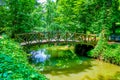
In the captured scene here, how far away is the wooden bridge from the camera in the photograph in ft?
68.5

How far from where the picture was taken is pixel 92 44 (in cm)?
2369

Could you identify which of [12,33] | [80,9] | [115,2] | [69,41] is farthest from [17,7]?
[115,2]

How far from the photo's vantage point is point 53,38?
2305cm

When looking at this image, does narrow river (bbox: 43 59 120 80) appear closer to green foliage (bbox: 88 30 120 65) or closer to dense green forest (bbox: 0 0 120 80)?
green foliage (bbox: 88 30 120 65)

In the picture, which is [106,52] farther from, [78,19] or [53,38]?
[78,19]

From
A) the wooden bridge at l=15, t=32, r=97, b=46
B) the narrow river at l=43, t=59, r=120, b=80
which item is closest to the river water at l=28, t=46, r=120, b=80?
the narrow river at l=43, t=59, r=120, b=80

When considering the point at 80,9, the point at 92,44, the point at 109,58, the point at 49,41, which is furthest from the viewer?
the point at 80,9

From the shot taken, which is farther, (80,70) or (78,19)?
(78,19)

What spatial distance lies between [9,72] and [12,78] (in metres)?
0.37

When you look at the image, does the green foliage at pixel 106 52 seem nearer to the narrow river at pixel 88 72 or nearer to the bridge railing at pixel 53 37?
the narrow river at pixel 88 72

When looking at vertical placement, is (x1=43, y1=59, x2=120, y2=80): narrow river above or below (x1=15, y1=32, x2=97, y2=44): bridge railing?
below

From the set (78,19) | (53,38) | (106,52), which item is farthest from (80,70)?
(78,19)

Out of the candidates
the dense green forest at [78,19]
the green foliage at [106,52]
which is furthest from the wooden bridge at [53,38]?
the green foliage at [106,52]

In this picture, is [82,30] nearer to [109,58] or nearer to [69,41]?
[69,41]
